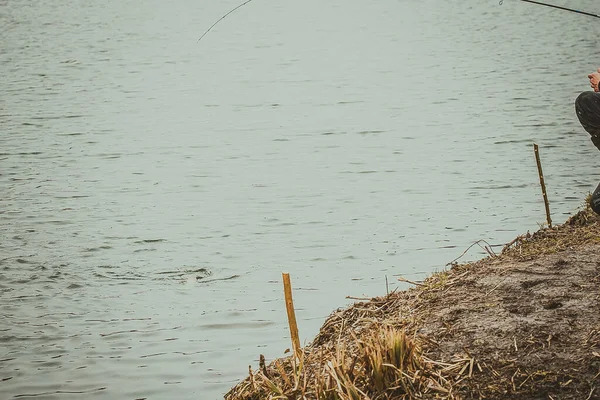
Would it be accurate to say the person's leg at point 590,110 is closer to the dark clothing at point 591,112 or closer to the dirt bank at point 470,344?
the dark clothing at point 591,112

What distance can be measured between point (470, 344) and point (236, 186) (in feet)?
30.1

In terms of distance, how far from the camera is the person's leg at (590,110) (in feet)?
16.9

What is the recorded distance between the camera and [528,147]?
50.1ft

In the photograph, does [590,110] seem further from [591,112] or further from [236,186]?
[236,186]

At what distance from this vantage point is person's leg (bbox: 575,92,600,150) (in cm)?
514

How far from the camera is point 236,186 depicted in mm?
13367

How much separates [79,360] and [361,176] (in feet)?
24.8

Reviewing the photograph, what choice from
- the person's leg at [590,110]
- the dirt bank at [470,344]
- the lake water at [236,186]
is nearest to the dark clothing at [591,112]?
the person's leg at [590,110]

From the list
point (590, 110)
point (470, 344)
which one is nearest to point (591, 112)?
point (590, 110)

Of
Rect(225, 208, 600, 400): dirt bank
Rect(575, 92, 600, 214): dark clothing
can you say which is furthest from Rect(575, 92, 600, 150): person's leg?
Rect(225, 208, 600, 400): dirt bank

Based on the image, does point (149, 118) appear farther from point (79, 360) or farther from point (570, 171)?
point (79, 360)

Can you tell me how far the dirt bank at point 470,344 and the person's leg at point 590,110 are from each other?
0.87m

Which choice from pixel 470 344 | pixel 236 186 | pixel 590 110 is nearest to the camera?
pixel 470 344

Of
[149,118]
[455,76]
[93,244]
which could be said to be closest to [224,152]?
[149,118]
